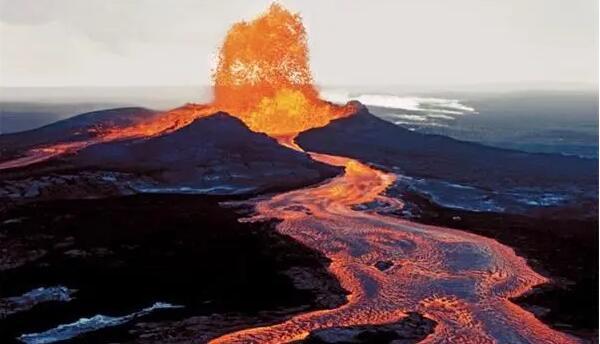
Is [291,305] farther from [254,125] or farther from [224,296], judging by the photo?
[254,125]

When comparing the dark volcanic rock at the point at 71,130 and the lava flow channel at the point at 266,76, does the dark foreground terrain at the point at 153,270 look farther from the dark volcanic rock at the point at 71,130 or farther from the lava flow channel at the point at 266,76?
the lava flow channel at the point at 266,76

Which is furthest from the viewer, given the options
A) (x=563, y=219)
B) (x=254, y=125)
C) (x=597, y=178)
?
Result: (x=254, y=125)

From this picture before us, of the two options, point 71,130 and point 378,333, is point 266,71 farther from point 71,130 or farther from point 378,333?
point 378,333

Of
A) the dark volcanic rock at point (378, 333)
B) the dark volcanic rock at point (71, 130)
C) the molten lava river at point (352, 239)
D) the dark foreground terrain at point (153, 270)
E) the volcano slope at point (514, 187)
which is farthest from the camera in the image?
the dark volcanic rock at point (71, 130)

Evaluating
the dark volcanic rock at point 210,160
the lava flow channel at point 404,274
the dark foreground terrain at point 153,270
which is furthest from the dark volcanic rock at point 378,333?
the dark volcanic rock at point 210,160

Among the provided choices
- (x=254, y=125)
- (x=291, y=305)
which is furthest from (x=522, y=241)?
(x=254, y=125)

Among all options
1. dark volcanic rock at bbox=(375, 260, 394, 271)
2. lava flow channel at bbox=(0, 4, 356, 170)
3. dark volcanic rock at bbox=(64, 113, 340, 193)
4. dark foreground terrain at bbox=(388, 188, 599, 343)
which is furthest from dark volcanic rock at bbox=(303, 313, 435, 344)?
lava flow channel at bbox=(0, 4, 356, 170)
